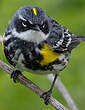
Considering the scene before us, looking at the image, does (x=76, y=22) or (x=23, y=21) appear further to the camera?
(x=76, y=22)

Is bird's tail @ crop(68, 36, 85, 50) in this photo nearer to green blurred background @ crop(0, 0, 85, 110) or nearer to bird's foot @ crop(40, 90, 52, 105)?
green blurred background @ crop(0, 0, 85, 110)

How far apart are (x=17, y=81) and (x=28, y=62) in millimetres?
339

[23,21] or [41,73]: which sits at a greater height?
[23,21]

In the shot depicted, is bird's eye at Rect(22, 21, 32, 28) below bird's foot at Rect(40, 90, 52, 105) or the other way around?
the other way around

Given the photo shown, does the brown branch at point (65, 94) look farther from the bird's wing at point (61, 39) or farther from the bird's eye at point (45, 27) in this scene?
the bird's eye at point (45, 27)

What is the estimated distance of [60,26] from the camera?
10219mm

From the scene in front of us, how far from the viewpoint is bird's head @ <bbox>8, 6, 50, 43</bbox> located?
930 centimetres

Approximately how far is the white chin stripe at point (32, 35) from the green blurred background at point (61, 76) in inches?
20.8

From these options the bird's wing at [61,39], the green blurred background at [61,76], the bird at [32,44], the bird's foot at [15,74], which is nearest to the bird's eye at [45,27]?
the bird at [32,44]

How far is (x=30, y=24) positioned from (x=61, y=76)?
89cm

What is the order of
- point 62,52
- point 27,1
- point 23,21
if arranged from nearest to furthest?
point 23,21
point 62,52
point 27,1

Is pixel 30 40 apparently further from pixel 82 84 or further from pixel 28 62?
pixel 82 84

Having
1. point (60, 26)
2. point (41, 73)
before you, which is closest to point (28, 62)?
point (41, 73)

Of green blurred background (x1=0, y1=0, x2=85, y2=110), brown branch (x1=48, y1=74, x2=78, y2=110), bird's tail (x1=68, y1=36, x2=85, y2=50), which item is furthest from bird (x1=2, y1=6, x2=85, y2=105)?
bird's tail (x1=68, y1=36, x2=85, y2=50)
